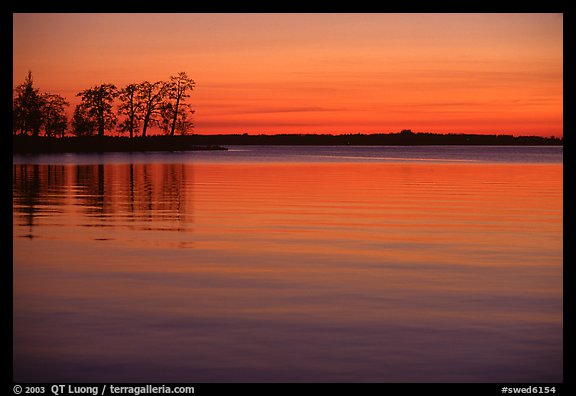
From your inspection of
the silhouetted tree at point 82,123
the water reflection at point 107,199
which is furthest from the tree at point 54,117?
the water reflection at point 107,199

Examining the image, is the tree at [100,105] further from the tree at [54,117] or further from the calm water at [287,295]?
the calm water at [287,295]

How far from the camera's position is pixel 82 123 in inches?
5281

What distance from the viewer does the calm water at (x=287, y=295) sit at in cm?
1181

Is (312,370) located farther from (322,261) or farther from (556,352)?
(322,261)

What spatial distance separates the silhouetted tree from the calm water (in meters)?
105

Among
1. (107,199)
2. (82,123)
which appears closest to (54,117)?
(82,123)

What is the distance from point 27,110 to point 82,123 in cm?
1328

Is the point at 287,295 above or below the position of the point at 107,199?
below

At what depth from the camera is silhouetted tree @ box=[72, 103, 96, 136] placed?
134 metres

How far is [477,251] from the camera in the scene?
21375mm

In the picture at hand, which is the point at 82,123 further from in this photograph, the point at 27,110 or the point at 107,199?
the point at 107,199
